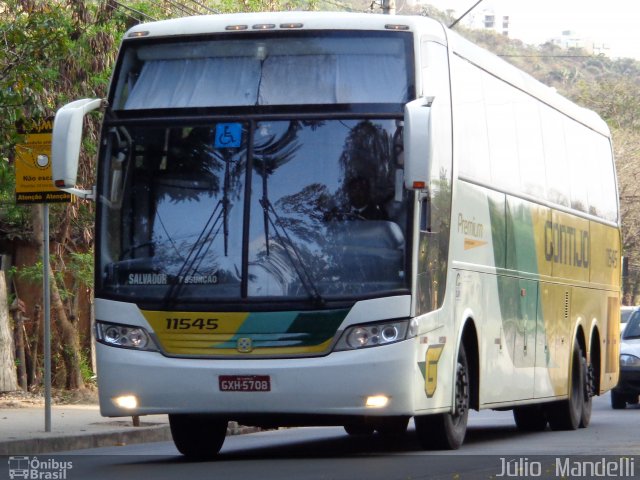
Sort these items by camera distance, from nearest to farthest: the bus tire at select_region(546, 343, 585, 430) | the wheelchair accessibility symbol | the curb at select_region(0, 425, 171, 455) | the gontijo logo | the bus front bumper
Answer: the gontijo logo < the bus front bumper < the wheelchair accessibility symbol < the curb at select_region(0, 425, 171, 455) < the bus tire at select_region(546, 343, 585, 430)

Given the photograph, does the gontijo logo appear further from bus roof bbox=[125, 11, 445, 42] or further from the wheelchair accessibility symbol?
bus roof bbox=[125, 11, 445, 42]

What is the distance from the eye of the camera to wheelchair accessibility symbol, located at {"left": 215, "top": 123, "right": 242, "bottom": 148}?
474 inches

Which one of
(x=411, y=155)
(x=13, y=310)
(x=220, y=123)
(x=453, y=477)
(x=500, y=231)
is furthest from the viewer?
(x=13, y=310)

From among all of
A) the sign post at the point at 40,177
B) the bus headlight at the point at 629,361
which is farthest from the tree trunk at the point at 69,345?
the bus headlight at the point at 629,361

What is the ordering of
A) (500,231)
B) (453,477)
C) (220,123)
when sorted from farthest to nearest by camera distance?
(500,231) → (220,123) → (453,477)

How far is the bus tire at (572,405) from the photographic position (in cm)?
1830

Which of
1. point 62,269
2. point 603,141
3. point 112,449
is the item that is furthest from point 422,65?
point 62,269

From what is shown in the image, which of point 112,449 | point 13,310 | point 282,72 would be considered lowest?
point 112,449

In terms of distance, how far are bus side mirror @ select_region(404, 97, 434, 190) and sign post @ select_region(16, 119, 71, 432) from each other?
15.9ft

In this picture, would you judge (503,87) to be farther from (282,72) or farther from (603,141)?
(603,141)

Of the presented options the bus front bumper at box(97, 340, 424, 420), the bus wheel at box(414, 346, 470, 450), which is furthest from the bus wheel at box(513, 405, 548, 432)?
the bus front bumper at box(97, 340, 424, 420)

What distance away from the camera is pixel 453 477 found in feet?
34.1

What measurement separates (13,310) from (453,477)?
1393 centimetres

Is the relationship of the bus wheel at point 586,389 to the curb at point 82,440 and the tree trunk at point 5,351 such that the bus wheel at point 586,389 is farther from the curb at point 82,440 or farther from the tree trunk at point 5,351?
the tree trunk at point 5,351
